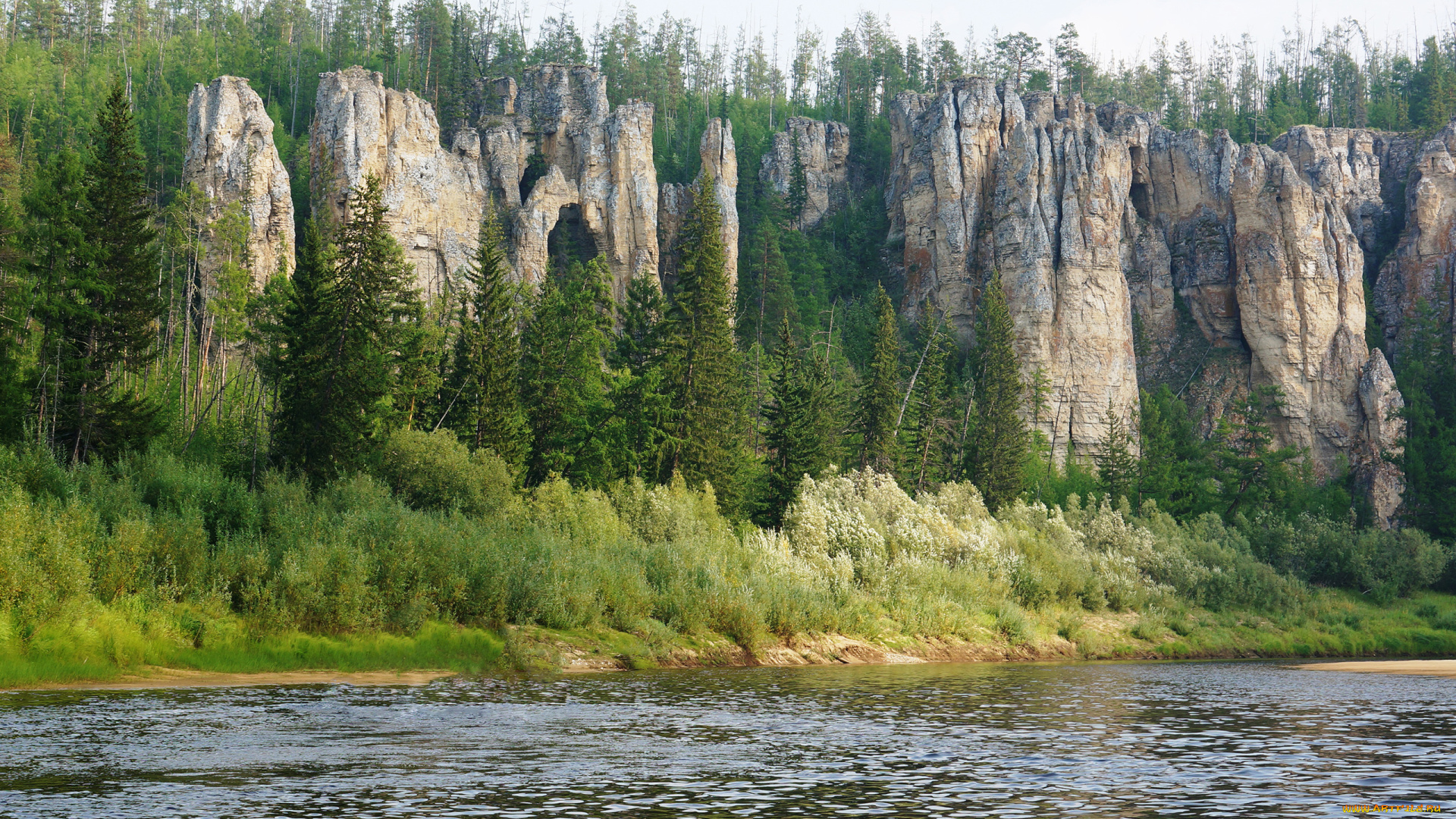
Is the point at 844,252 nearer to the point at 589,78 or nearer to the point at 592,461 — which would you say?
the point at 589,78

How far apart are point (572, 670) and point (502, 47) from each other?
106930 millimetres

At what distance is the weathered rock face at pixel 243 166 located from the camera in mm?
84812

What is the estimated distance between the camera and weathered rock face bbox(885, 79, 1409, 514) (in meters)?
97.9

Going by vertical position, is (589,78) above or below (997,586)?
above

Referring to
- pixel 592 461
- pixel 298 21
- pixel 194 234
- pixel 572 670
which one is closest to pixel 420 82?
pixel 298 21

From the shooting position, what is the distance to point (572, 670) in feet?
116

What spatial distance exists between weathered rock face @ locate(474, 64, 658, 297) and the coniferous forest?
454 centimetres

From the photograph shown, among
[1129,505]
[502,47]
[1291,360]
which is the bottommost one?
[1129,505]

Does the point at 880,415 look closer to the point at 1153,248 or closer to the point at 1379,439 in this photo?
the point at 1153,248

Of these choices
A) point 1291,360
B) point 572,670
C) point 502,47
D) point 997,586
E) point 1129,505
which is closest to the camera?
point 572,670

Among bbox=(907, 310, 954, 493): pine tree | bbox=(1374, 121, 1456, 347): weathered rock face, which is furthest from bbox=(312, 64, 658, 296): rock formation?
bbox=(1374, 121, 1456, 347): weathered rock face

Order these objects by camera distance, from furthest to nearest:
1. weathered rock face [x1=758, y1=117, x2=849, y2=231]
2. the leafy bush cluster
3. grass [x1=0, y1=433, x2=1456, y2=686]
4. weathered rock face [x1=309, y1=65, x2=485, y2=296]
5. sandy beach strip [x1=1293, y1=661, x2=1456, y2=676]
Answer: weathered rock face [x1=758, y1=117, x2=849, y2=231]
weathered rock face [x1=309, y1=65, x2=485, y2=296]
sandy beach strip [x1=1293, y1=661, x2=1456, y2=676]
the leafy bush cluster
grass [x1=0, y1=433, x2=1456, y2=686]

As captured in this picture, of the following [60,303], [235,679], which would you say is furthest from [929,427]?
[235,679]

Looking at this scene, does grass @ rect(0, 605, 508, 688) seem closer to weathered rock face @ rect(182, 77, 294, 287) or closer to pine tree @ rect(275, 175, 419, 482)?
pine tree @ rect(275, 175, 419, 482)
